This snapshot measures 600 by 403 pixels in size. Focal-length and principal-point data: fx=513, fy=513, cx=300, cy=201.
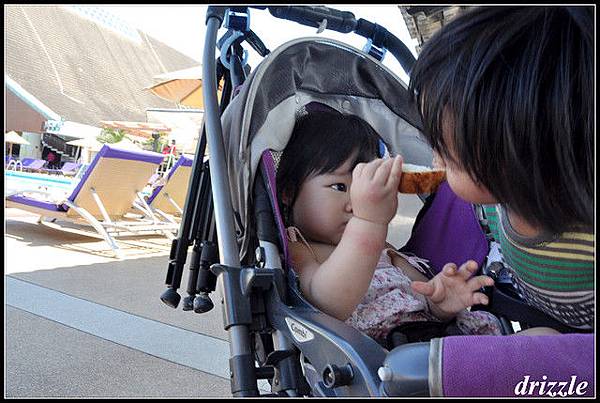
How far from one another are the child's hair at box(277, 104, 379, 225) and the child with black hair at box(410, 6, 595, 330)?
0.53 meters

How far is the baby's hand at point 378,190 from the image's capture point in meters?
1.00

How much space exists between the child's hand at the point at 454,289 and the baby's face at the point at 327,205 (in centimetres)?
28

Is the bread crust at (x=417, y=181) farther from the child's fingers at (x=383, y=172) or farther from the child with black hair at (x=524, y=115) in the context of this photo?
the child with black hair at (x=524, y=115)

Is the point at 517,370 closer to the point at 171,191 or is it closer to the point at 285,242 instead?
the point at 285,242

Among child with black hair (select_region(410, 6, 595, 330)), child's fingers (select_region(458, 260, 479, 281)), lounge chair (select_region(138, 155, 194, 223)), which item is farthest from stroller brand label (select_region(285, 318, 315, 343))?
lounge chair (select_region(138, 155, 194, 223))

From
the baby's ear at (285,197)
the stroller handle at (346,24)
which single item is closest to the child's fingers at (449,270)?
the baby's ear at (285,197)

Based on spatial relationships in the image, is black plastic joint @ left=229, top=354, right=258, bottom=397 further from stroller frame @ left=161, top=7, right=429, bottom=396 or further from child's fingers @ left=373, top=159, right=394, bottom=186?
child's fingers @ left=373, top=159, right=394, bottom=186

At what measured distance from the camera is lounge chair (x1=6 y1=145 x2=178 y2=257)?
458cm

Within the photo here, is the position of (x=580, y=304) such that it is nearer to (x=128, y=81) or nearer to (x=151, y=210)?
(x=151, y=210)

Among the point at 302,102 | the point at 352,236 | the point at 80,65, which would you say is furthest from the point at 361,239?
the point at 80,65

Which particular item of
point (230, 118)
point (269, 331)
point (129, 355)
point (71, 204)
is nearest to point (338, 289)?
point (269, 331)

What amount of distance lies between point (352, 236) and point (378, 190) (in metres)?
0.11

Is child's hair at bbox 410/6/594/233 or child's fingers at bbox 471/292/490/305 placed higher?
child's hair at bbox 410/6/594/233

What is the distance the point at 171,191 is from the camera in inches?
235
